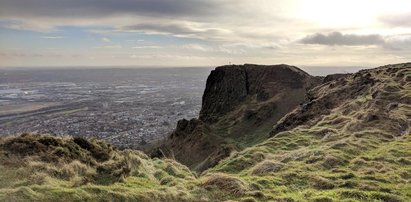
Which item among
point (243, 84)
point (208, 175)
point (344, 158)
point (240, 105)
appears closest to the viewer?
point (208, 175)

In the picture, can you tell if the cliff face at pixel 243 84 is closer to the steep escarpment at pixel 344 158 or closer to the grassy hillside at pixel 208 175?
the steep escarpment at pixel 344 158

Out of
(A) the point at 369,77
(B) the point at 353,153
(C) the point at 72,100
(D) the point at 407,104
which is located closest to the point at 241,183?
(B) the point at 353,153

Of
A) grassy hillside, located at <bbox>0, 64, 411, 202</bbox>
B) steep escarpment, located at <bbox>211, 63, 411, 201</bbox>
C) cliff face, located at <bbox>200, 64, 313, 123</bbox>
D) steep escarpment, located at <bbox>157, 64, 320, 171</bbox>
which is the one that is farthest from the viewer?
cliff face, located at <bbox>200, 64, 313, 123</bbox>

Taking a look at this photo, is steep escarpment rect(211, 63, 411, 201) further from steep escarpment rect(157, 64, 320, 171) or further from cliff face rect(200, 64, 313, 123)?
cliff face rect(200, 64, 313, 123)

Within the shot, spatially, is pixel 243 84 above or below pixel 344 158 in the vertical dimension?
above

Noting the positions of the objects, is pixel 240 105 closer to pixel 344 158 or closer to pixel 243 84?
pixel 243 84

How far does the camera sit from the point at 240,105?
102m

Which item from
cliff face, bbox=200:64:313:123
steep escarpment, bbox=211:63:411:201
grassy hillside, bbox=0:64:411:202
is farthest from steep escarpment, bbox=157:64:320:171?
grassy hillside, bbox=0:64:411:202

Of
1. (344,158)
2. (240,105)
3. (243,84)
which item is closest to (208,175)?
(344,158)

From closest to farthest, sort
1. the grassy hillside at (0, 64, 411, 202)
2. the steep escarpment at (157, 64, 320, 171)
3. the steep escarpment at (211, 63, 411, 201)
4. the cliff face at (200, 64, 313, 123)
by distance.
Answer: the grassy hillside at (0, 64, 411, 202) < the steep escarpment at (211, 63, 411, 201) < the steep escarpment at (157, 64, 320, 171) < the cliff face at (200, 64, 313, 123)

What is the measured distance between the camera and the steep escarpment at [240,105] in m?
71.8

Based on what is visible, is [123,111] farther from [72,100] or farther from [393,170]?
[393,170]

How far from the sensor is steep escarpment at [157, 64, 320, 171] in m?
71.8

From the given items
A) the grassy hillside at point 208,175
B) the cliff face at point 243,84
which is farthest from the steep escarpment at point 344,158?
the cliff face at point 243,84
